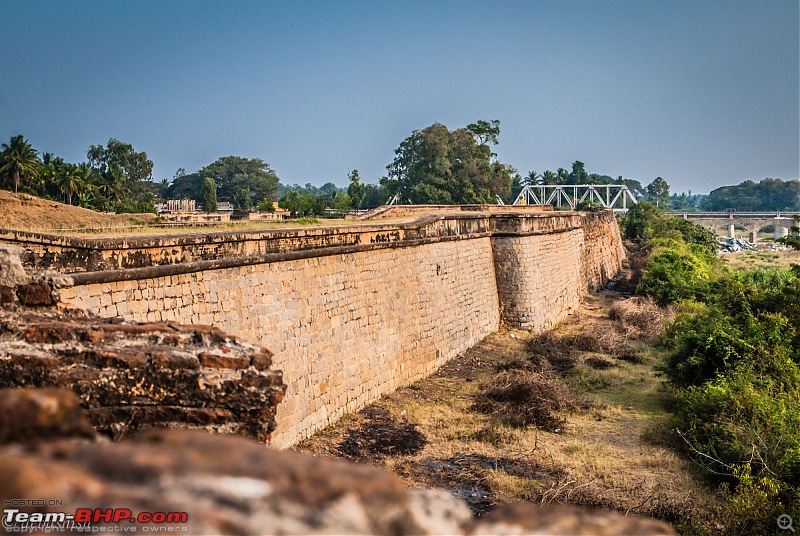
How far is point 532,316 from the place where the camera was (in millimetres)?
18062

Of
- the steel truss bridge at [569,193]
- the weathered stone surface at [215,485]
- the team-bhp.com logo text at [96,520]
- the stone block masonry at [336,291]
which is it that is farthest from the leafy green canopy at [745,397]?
the steel truss bridge at [569,193]

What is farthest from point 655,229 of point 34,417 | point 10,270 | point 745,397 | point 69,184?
point 34,417

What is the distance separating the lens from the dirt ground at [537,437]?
7391 millimetres

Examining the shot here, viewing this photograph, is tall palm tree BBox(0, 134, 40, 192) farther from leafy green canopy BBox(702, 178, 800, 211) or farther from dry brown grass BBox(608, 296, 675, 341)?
leafy green canopy BBox(702, 178, 800, 211)

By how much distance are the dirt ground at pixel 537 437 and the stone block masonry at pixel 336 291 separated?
566 mm

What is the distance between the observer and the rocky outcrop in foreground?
1.54 m

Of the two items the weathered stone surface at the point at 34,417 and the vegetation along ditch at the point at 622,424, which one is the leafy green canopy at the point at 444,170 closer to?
the vegetation along ditch at the point at 622,424

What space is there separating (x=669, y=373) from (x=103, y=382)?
414 inches

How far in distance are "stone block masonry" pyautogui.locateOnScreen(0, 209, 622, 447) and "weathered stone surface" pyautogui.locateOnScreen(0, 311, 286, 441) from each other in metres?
2.47

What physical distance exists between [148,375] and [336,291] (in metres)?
6.70

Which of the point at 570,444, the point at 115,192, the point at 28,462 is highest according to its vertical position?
the point at 115,192

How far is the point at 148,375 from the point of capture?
3924 mm

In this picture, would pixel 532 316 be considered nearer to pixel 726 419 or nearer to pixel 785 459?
pixel 726 419

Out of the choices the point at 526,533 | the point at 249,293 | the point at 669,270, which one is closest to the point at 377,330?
the point at 249,293
